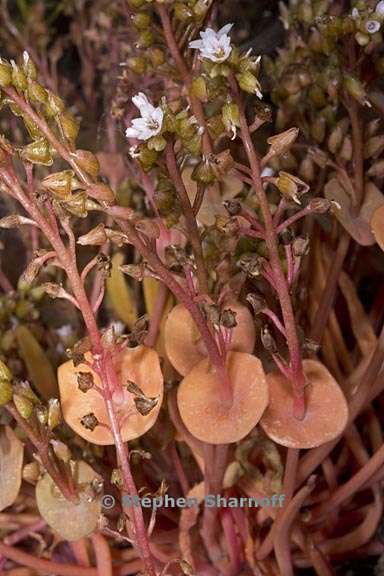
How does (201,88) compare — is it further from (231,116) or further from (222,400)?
(222,400)

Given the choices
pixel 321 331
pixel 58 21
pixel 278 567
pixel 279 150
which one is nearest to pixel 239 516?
pixel 278 567

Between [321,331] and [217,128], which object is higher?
[217,128]

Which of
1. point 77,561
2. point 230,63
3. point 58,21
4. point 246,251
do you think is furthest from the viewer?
point 58,21

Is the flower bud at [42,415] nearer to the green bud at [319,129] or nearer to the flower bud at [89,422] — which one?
the flower bud at [89,422]

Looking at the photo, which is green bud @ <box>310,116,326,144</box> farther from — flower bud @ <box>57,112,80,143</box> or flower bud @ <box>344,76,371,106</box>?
flower bud @ <box>57,112,80,143</box>

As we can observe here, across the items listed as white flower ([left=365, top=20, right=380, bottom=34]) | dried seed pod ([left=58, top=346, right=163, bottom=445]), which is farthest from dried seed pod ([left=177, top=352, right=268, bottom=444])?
white flower ([left=365, top=20, right=380, bottom=34])

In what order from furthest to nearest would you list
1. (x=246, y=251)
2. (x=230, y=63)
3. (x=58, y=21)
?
(x=58, y=21), (x=246, y=251), (x=230, y=63)

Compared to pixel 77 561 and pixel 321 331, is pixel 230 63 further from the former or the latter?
pixel 77 561
